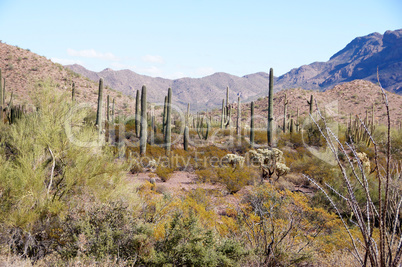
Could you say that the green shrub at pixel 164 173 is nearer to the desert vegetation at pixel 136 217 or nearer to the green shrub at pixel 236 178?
the green shrub at pixel 236 178

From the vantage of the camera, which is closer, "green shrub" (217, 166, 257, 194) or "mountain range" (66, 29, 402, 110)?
"green shrub" (217, 166, 257, 194)

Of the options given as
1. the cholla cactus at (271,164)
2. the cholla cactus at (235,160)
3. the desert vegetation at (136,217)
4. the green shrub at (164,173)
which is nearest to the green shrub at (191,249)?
the desert vegetation at (136,217)

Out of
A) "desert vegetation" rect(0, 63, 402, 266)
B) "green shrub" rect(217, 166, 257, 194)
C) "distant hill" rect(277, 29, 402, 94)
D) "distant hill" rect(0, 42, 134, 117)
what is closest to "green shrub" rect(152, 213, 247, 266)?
"desert vegetation" rect(0, 63, 402, 266)

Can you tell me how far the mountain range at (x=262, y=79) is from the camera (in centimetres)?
11528

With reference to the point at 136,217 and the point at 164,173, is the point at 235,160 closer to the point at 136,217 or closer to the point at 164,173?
the point at 164,173

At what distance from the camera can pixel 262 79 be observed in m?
153

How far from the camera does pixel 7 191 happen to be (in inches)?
234

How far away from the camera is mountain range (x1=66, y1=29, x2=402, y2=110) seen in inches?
4538

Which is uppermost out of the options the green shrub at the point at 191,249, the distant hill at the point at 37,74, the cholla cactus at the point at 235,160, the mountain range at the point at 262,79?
the mountain range at the point at 262,79

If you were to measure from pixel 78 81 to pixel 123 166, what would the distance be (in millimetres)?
44292

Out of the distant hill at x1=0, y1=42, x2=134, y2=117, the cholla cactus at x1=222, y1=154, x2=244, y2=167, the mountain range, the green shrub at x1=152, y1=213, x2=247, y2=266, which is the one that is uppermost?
the mountain range

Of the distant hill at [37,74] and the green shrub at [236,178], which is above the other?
the distant hill at [37,74]

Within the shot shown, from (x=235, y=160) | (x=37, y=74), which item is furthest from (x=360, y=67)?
(x=235, y=160)

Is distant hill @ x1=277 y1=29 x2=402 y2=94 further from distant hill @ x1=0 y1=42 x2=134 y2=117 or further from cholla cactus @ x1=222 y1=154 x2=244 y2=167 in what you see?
cholla cactus @ x1=222 y1=154 x2=244 y2=167
